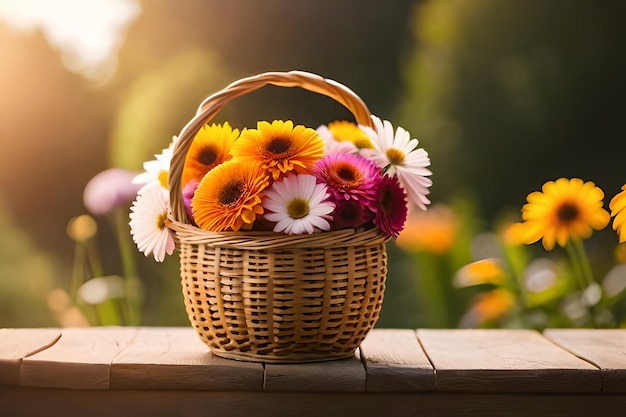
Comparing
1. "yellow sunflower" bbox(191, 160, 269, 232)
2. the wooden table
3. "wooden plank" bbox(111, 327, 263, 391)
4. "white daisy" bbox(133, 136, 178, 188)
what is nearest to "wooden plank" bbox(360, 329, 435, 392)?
the wooden table

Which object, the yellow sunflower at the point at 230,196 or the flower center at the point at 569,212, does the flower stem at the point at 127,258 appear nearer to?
the yellow sunflower at the point at 230,196

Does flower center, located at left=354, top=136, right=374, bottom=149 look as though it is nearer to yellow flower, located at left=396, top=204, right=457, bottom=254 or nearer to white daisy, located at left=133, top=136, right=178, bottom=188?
white daisy, located at left=133, top=136, right=178, bottom=188

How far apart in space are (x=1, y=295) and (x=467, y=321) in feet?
3.05

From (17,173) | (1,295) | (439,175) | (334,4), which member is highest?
(334,4)

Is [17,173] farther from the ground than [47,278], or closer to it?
farther from the ground

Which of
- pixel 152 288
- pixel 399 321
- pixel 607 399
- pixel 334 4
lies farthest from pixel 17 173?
pixel 607 399

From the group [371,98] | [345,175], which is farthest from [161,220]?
[371,98]

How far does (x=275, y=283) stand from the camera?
1024mm

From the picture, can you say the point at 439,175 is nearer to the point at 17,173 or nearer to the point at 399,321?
the point at 399,321

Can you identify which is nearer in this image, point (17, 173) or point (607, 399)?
point (607, 399)

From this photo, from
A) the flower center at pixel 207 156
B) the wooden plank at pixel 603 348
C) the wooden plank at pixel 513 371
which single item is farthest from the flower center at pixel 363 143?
the wooden plank at pixel 603 348

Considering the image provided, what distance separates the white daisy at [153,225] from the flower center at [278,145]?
183mm

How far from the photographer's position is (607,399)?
1.06 m

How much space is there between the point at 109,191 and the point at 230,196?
623 mm
